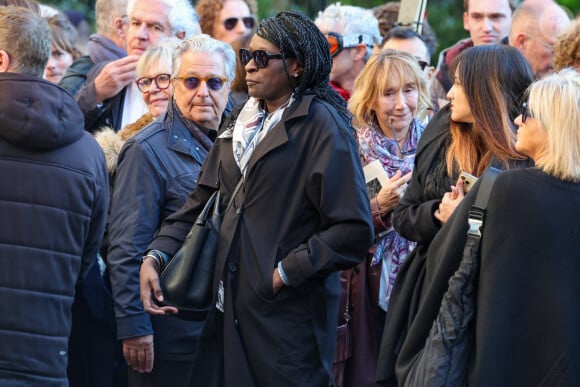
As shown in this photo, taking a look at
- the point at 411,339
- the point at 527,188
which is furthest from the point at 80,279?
the point at 527,188

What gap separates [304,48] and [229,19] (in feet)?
13.5

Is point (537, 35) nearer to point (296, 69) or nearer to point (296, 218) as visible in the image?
point (296, 69)

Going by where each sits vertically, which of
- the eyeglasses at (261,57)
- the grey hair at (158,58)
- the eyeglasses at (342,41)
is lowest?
the eyeglasses at (342,41)

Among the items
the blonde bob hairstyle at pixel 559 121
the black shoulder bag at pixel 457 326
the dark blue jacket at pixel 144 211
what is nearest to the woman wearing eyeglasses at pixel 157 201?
the dark blue jacket at pixel 144 211

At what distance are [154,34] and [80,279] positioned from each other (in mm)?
2573

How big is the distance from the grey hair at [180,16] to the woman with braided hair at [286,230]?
2937 millimetres

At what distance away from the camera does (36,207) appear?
4.77 metres

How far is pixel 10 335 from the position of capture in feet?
15.4

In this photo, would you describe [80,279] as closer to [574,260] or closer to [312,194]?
[312,194]

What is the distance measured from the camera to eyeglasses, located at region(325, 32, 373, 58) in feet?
24.6

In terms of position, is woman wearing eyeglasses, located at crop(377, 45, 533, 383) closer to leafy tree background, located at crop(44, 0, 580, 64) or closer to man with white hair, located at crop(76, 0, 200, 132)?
man with white hair, located at crop(76, 0, 200, 132)

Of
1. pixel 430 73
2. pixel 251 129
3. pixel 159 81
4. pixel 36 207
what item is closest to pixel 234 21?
pixel 430 73

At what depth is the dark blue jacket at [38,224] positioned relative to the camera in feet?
15.4

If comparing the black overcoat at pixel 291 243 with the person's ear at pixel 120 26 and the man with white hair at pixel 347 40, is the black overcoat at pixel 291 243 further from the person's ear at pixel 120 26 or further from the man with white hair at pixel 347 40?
the person's ear at pixel 120 26
